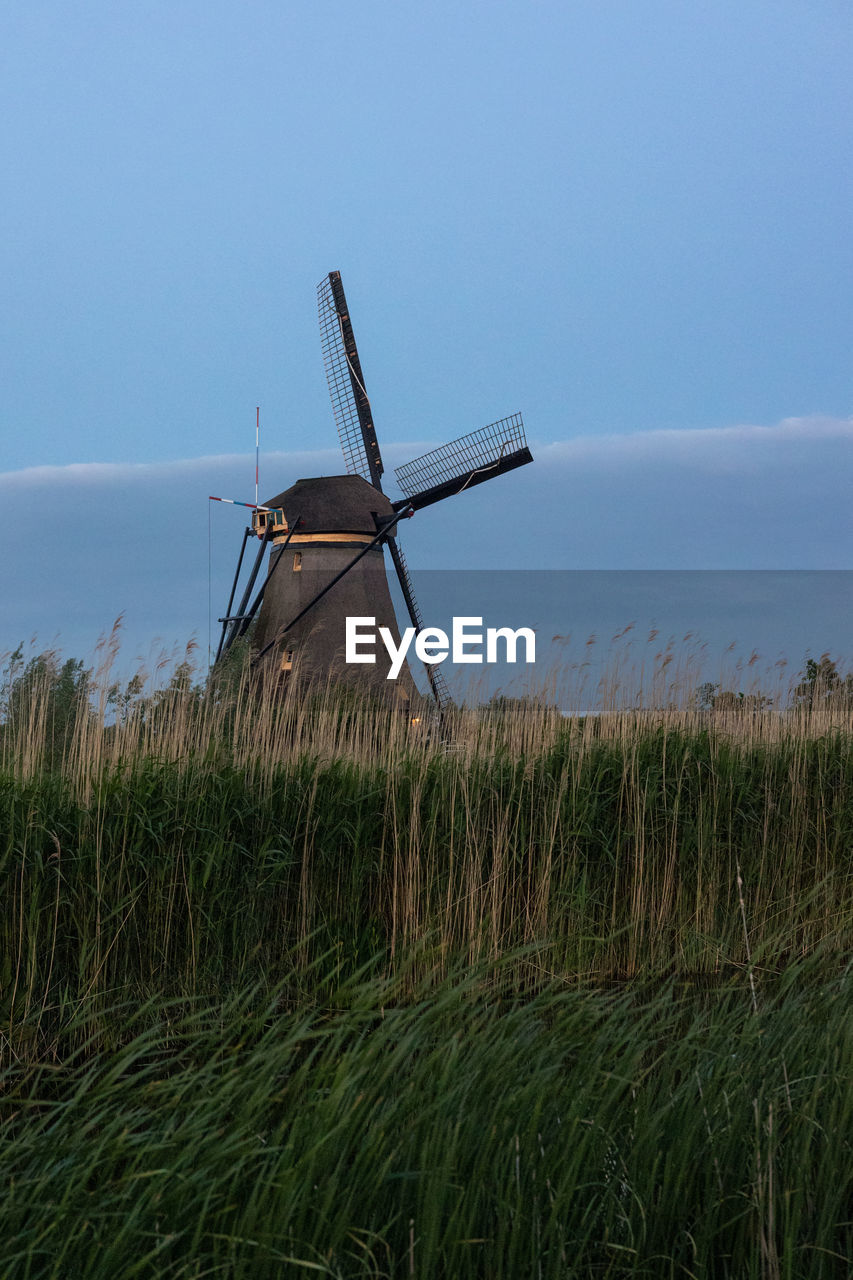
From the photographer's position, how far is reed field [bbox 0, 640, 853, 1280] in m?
1.91

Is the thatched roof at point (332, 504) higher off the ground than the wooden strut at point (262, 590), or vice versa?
the thatched roof at point (332, 504)

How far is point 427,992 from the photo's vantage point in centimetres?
359

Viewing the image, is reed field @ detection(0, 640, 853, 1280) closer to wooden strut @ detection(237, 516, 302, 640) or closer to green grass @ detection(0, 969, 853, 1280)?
green grass @ detection(0, 969, 853, 1280)

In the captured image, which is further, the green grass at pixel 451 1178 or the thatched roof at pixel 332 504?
the thatched roof at pixel 332 504

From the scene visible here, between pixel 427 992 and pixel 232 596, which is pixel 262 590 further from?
pixel 427 992

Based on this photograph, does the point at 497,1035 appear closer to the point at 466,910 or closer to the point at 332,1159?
the point at 332,1159

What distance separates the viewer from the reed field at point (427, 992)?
1.91 meters

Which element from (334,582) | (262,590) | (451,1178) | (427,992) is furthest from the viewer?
(262,590)

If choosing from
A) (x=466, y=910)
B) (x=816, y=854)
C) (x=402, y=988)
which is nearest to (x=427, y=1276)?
(x=402, y=988)

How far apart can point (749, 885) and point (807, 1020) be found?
10.4 feet

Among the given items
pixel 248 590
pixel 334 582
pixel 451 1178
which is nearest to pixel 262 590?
pixel 248 590

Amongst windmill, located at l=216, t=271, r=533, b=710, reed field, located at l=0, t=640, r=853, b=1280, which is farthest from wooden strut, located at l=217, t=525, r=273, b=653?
reed field, located at l=0, t=640, r=853, b=1280

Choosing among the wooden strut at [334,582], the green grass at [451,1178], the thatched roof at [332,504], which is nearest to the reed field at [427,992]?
the green grass at [451,1178]

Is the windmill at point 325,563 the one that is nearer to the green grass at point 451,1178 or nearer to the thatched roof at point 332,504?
the thatched roof at point 332,504
